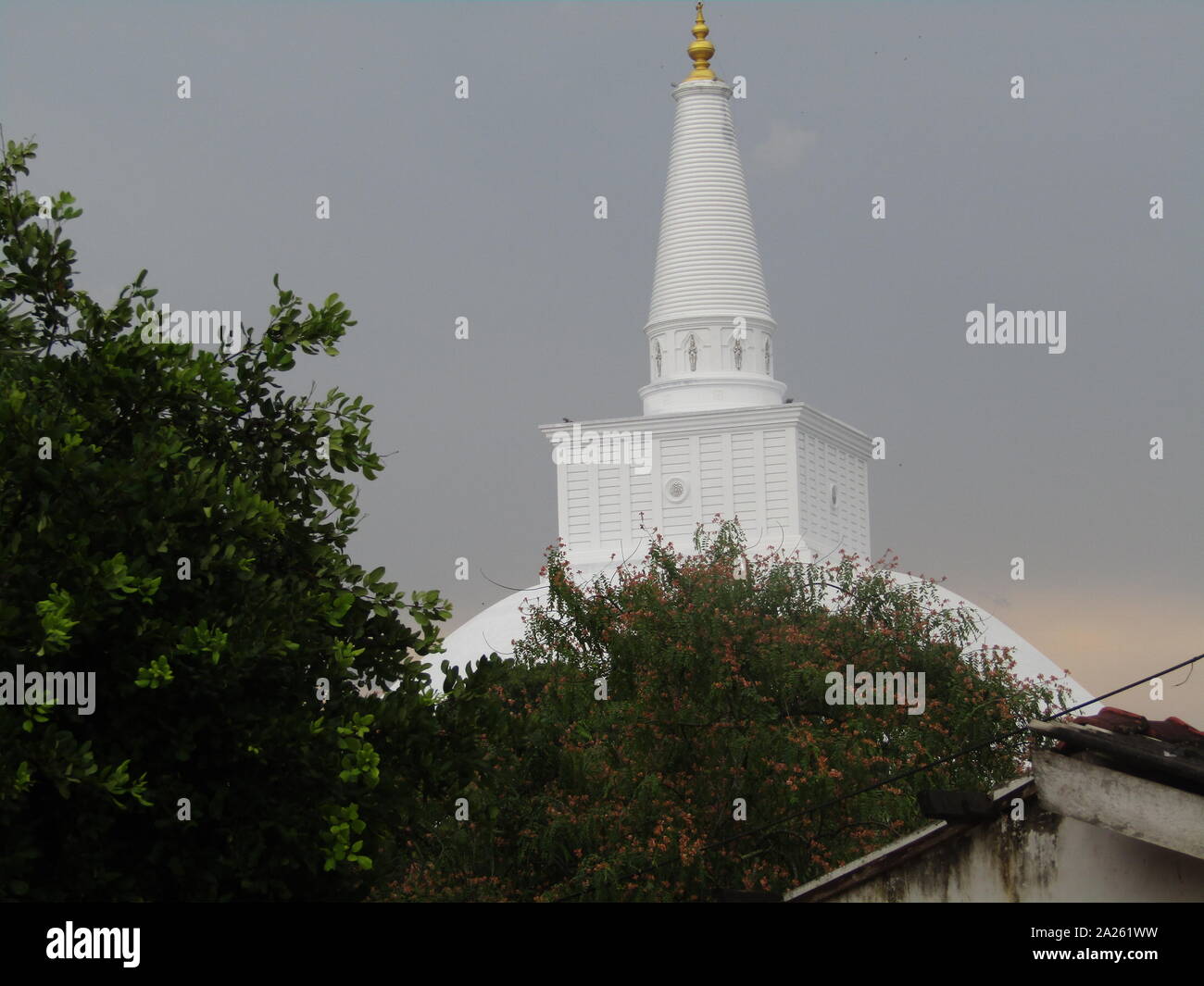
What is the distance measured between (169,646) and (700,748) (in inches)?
409

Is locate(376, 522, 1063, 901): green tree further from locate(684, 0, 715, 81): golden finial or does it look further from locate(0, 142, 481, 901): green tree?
locate(684, 0, 715, 81): golden finial

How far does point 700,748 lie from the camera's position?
22.0m

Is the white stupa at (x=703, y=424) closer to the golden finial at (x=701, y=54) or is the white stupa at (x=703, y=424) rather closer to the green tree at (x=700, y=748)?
the golden finial at (x=701, y=54)

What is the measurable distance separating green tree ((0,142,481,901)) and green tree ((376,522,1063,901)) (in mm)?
5507

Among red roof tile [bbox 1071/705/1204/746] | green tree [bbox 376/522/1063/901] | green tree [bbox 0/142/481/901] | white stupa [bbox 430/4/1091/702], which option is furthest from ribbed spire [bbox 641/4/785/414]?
red roof tile [bbox 1071/705/1204/746]

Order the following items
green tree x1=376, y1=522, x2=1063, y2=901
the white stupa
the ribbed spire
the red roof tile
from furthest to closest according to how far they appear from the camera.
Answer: the ribbed spire < the white stupa < green tree x1=376, y1=522, x2=1063, y2=901 < the red roof tile

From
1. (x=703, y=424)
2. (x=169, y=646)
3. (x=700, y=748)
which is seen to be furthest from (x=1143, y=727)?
(x=703, y=424)

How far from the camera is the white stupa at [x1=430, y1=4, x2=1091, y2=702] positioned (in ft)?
158

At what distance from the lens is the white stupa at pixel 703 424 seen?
48.1 m

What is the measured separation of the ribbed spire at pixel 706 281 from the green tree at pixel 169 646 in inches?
1373

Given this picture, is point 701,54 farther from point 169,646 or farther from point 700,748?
point 169,646

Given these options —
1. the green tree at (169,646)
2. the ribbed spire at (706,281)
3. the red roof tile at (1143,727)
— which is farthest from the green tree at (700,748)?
the ribbed spire at (706,281)
